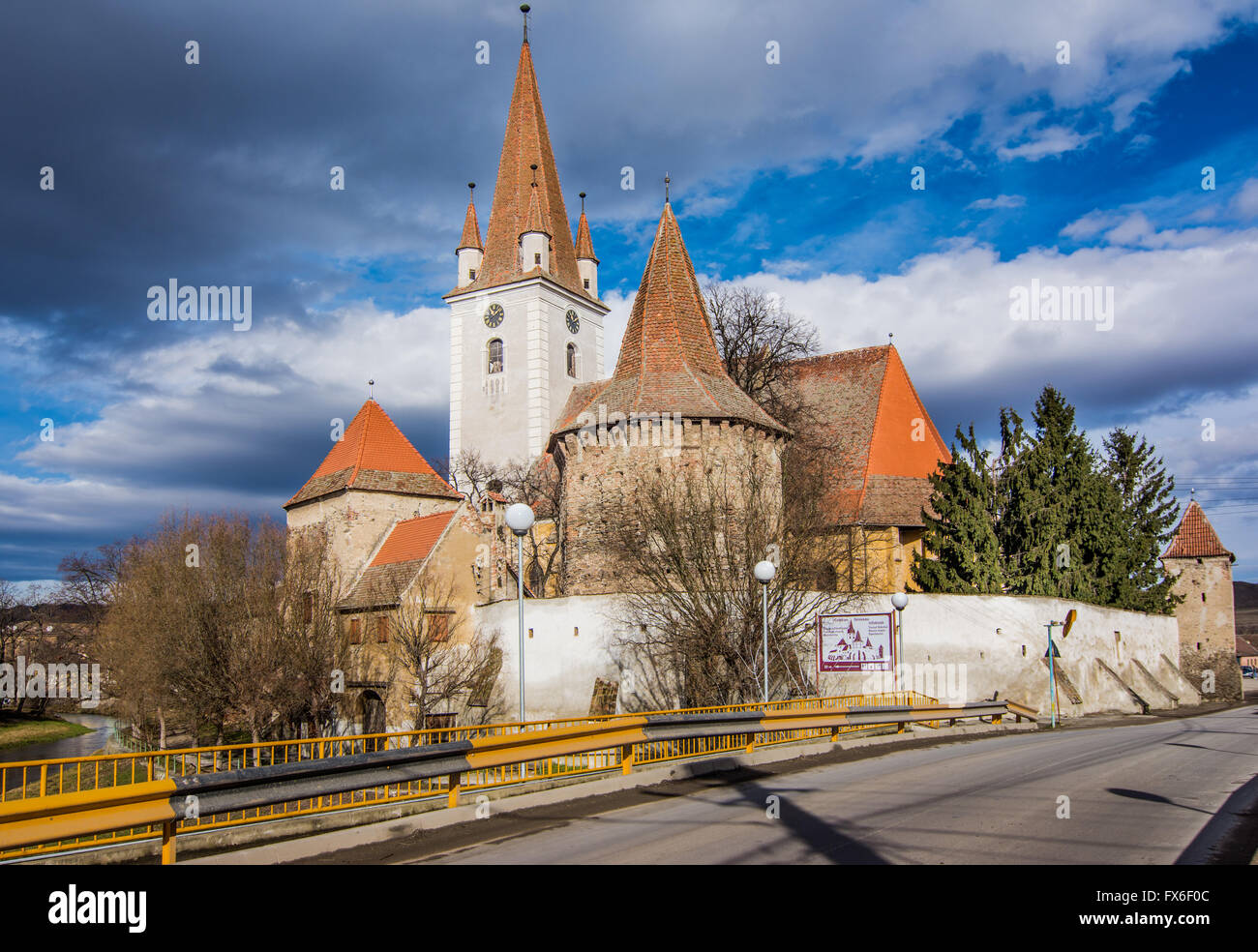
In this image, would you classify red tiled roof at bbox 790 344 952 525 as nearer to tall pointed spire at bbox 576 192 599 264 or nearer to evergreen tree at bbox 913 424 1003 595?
evergreen tree at bbox 913 424 1003 595

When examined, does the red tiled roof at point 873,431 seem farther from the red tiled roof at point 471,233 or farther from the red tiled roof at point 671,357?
the red tiled roof at point 471,233

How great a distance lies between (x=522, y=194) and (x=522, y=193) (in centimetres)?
6

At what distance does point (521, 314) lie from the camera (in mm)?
58312

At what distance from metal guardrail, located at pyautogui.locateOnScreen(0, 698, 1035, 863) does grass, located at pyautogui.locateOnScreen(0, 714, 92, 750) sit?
168 ft

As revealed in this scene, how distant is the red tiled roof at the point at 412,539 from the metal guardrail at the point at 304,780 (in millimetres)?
25653

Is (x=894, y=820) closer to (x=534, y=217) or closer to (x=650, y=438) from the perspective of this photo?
(x=650, y=438)

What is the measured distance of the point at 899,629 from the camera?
88.1ft

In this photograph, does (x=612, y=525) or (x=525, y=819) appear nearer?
(x=525, y=819)

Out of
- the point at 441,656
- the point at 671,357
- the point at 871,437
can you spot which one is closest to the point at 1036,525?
the point at 871,437

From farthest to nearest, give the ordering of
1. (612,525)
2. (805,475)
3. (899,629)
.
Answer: (805,475) → (612,525) → (899,629)

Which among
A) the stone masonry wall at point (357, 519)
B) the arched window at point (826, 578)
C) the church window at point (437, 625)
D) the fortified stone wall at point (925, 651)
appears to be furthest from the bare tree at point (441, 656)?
the arched window at point (826, 578)
